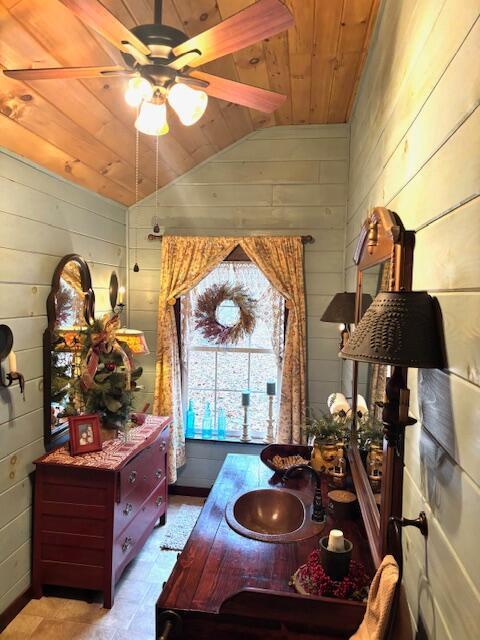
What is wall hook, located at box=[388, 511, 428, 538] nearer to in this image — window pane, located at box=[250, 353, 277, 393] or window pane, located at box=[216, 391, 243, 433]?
window pane, located at box=[250, 353, 277, 393]

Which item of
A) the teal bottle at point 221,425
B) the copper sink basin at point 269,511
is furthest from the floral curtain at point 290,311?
the copper sink basin at point 269,511

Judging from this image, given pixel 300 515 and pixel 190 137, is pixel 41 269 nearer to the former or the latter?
pixel 190 137

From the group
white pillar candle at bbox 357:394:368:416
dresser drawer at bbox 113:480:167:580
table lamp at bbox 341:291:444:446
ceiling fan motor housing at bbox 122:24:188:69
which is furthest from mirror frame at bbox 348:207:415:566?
dresser drawer at bbox 113:480:167:580

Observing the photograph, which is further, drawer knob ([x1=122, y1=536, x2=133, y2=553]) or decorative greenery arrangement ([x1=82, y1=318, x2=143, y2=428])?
decorative greenery arrangement ([x1=82, y1=318, x2=143, y2=428])

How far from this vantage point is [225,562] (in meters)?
1.39

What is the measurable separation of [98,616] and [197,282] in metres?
2.31

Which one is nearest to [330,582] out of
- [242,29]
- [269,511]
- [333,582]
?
[333,582]

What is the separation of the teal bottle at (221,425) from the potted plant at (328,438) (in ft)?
5.47

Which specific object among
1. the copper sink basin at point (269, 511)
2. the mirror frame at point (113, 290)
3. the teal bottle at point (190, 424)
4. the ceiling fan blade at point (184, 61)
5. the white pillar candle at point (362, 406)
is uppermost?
the ceiling fan blade at point (184, 61)

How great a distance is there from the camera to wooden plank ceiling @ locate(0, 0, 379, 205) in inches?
64.8

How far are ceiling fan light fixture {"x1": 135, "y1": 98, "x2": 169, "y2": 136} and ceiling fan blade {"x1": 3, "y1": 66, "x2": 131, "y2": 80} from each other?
0.12 meters

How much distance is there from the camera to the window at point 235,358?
3453 mm

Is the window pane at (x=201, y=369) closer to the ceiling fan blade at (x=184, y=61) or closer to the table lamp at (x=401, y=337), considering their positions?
the ceiling fan blade at (x=184, y=61)

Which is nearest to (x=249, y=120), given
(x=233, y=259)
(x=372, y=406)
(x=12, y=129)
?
(x=233, y=259)
